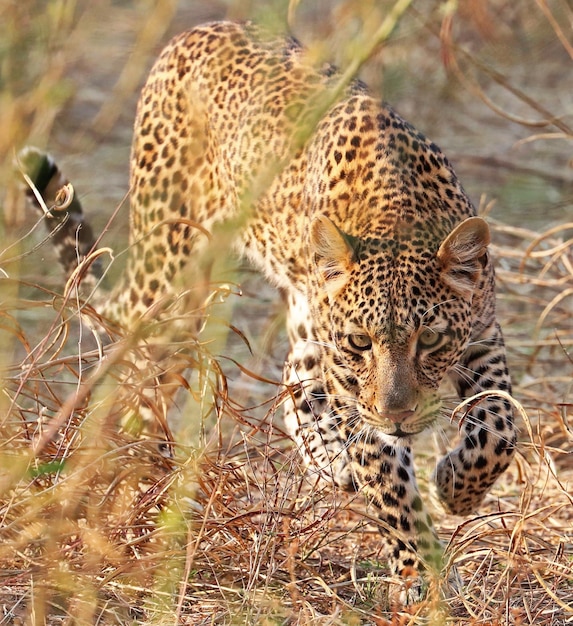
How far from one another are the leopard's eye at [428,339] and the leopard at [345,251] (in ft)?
0.04

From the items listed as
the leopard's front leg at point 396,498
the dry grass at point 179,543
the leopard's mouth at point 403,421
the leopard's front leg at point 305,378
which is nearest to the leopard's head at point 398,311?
the leopard's mouth at point 403,421

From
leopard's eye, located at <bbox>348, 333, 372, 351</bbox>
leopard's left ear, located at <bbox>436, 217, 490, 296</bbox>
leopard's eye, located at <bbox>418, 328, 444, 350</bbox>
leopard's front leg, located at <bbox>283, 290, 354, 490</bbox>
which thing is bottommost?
leopard's front leg, located at <bbox>283, 290, 354, 490</bbox>

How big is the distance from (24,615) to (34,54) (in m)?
1.86

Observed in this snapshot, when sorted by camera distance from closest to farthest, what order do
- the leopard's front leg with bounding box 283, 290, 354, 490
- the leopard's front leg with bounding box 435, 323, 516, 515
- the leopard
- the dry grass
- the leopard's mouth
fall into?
the dry grass
the leopard's mouth
the leopard
the leopard's front leg with bounding box 435, 323, 516, 515
the leopard's front leg with bounding box 283, 290, 354, 490

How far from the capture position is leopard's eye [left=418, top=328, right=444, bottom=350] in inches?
187

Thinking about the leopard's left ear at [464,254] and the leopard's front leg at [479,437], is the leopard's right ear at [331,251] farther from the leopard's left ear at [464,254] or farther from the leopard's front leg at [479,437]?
the leopard's front leg at [479,437]

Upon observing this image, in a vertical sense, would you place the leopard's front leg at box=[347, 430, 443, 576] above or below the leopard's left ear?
below

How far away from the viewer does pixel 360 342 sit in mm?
4852

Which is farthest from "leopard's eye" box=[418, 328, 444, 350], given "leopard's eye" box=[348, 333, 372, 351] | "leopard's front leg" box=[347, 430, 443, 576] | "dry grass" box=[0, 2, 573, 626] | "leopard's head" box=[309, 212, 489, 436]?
"dry grass" box=[0, 2, 573, 626]

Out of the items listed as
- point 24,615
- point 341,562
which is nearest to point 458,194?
point 341,562

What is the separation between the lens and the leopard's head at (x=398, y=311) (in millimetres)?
4691

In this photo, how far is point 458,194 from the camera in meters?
5.42

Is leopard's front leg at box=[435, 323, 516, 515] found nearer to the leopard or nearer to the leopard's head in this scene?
the leopard

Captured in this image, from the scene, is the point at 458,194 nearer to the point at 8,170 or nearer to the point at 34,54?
the point at 34,54
